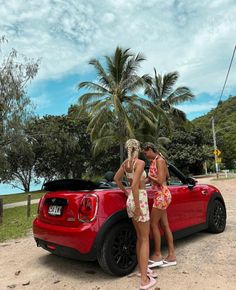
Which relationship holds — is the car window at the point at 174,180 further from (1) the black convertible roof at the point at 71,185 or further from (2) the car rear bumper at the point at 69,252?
(2) the car rear bumper at the point at 69,252

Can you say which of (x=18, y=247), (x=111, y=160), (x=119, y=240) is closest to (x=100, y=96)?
(x=111, y=160)

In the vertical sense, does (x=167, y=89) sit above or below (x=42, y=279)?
above

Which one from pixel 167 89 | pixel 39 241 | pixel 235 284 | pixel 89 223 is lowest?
pixel 235 284

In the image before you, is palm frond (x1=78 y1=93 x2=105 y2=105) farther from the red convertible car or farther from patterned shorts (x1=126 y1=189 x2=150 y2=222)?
patterned shorts (x1=126 y1=189 x2=150 y2=222)

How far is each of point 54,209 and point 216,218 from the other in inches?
132

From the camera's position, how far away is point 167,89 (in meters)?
28.2

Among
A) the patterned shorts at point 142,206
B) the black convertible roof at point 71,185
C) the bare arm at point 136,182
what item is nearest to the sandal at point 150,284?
the patterned shorts at point 142,206

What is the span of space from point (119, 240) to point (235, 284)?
5.02 feet

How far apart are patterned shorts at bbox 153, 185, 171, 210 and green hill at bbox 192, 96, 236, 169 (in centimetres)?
3100

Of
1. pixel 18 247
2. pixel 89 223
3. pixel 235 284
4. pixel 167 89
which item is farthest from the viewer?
pixel 167 89

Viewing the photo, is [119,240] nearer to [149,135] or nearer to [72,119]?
[149,135]

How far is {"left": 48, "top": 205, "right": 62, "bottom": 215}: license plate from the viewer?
4.24 meters

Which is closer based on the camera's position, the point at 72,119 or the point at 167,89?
the point at 167,89

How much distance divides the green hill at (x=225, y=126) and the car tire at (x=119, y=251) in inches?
1236
